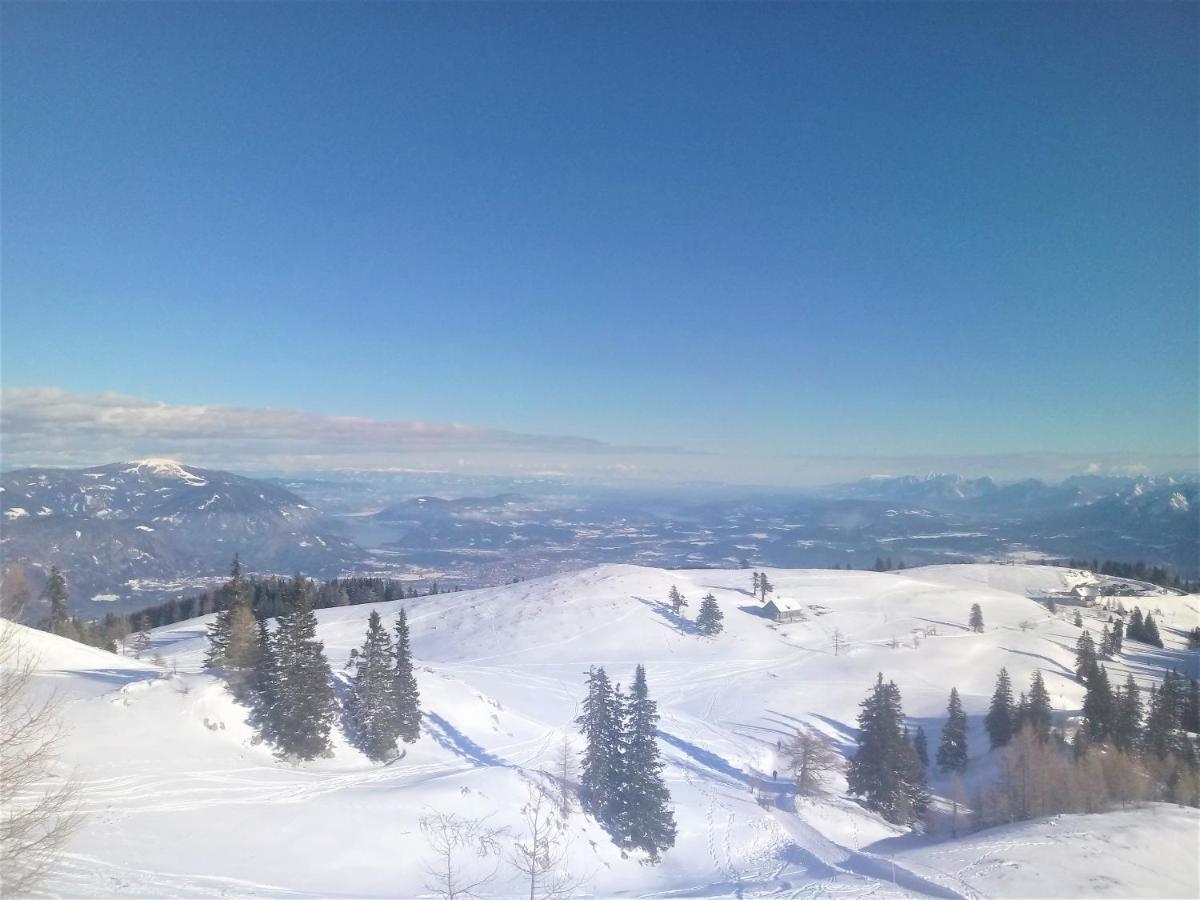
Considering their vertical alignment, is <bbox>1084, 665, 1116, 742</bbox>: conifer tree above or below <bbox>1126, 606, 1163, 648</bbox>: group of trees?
above

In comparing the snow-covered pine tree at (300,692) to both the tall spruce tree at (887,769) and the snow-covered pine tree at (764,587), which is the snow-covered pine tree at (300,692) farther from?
the snow-covered pine tree at (764,587)

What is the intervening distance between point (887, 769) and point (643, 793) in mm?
16738

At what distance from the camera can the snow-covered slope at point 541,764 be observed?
18047 mm

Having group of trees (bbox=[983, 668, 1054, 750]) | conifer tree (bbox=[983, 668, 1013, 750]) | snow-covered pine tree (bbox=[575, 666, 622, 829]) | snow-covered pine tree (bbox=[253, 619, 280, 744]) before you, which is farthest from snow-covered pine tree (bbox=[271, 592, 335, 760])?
conifer tree (bbox=[983, 668, 1013, 750])

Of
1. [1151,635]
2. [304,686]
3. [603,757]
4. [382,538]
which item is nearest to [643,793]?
[603,757]

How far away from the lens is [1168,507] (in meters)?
172

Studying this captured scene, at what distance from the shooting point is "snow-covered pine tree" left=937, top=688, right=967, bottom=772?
3991 cm

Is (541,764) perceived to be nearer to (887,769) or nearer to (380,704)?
(380,704)

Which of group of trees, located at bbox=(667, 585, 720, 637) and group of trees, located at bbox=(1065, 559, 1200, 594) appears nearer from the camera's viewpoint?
group of trees, located at bbox=(667, 585, 720, 637)

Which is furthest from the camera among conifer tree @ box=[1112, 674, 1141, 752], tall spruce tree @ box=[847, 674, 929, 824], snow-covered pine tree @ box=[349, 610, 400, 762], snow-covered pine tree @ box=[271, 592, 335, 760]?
tall spruce tree @ box=[847, 674, 929, 824]

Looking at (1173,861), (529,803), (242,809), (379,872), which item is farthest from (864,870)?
(242,809)

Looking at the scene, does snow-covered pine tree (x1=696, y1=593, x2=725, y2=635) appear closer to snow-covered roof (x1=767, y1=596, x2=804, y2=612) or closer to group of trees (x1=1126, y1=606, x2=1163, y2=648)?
snow-covered roof (x1=767, y1=596, x2=804, y2=612)

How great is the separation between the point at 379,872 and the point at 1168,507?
22044 centimetres

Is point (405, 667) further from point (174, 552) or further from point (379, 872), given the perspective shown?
point (174, 552)
